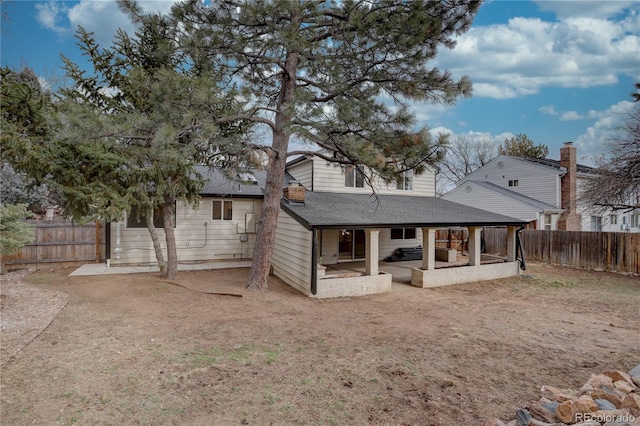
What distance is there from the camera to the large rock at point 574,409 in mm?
2504

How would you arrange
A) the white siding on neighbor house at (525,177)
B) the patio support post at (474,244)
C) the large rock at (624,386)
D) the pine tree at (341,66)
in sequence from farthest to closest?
the white siding on neighbor house at (525,177) < the patio support post at (474,244) < the pine tree at (341,66) < the large rock at (624,386)

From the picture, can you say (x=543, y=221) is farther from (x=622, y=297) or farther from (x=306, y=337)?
(x=306, y=337)

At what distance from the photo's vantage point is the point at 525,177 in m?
19.1

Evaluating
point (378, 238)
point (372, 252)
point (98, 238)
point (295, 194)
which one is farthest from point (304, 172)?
point (98, 238)

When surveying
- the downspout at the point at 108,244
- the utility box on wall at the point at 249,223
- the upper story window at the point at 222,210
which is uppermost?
the upper story window at the point at 222,210

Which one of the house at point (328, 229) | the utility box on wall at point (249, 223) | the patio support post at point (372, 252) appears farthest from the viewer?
the utility box on wall at point (249, 223)

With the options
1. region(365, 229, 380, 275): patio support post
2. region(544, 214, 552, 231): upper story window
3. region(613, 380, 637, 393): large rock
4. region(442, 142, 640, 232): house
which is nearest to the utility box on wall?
region(365, 229, 380, 275): patio support post

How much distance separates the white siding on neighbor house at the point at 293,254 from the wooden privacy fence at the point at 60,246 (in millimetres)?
6426

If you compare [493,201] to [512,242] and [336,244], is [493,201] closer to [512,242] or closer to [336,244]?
Answer: [512,242]

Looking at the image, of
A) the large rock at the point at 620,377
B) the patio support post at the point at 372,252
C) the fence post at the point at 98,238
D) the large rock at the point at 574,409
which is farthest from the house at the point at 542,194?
the fence post at the point at 98,238

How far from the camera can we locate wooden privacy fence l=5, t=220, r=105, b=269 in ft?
34.2

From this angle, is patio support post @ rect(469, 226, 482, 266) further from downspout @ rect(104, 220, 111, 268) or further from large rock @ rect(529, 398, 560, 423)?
downspout @ rect(104, 220, 111, 268)

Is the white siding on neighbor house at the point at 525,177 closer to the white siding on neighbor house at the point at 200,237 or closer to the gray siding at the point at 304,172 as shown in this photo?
the gray siding at the point at 304,172

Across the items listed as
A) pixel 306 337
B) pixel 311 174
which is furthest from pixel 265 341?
pixel 311 174
